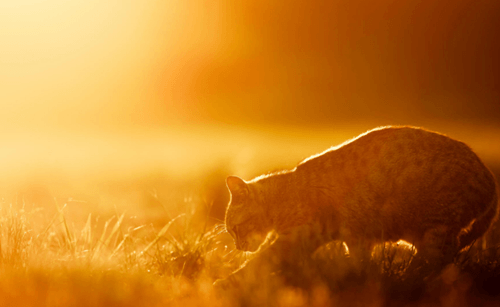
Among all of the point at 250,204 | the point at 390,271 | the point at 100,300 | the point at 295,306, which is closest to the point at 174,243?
the point at 250,204

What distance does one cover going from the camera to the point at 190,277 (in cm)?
443

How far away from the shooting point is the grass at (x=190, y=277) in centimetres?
364

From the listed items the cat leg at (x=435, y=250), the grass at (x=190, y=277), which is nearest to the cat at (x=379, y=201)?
the cat leg at (x=435, y=250)

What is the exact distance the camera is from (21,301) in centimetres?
339

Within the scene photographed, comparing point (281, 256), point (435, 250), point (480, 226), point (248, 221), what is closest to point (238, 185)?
point (248, 221)

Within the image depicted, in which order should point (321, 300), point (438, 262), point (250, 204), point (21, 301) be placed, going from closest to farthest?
point (21, 301) → point (321, 300) → point (438, 262) → point (250, 204)

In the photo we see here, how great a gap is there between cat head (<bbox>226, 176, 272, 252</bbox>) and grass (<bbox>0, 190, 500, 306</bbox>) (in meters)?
0.37

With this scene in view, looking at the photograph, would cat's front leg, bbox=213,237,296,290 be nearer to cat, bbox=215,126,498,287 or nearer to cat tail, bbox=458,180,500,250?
cat, bbox=215,126,498,287

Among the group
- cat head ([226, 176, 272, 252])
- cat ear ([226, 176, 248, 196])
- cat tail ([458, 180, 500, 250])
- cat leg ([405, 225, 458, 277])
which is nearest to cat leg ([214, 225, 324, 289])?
cat head ([226, 176, 272, 252])

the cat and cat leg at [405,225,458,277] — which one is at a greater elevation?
the cat

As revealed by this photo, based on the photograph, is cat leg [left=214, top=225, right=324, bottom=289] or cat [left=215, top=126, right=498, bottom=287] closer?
cat leg [left=214, top=225, right=324, bottom=289]

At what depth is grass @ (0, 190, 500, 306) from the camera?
3637mm

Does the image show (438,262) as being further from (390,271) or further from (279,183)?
(279,183)

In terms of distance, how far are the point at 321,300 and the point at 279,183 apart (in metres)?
1.72
